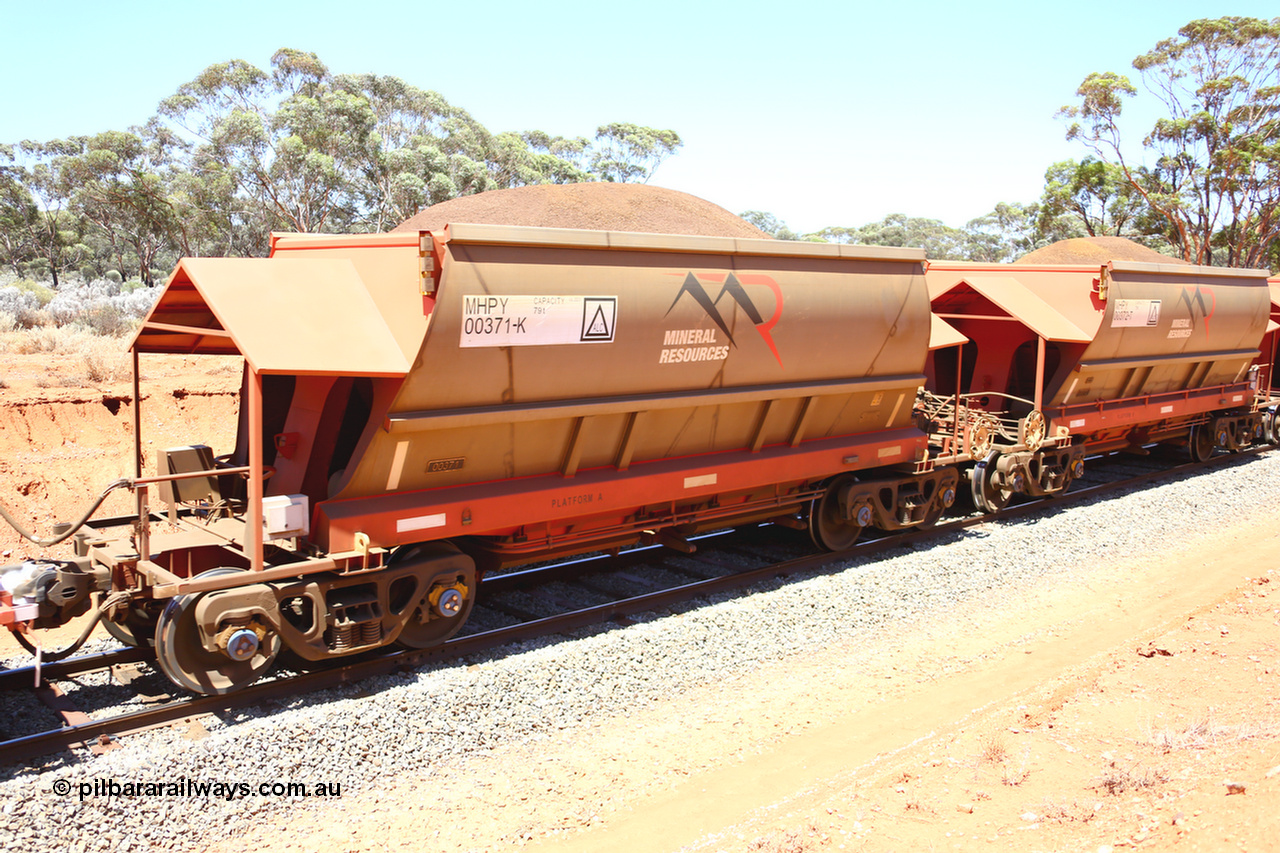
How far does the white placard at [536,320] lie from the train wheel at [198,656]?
258 cm

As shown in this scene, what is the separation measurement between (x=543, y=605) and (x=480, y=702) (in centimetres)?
209

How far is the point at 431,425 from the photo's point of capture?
7.13m

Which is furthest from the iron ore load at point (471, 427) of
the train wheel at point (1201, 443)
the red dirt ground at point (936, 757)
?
the train wheel at point (1201, 443)

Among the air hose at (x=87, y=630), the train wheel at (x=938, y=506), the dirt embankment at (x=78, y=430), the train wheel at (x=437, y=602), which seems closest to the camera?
the air hose at (x=87, y=630)

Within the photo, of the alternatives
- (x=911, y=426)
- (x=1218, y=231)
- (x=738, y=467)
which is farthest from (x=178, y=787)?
(x=1218, y=231)

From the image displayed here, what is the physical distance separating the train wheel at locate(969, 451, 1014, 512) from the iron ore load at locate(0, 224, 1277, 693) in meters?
1.54

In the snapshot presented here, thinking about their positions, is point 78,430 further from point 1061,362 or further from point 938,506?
point 1061,362

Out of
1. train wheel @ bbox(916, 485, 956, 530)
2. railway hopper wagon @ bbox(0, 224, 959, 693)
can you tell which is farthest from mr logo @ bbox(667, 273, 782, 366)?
train wheel @ bbox(916, 485, 956, 530)

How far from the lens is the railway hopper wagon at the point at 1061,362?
512 inches

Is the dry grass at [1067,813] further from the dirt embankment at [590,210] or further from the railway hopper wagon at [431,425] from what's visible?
the dirt embankment at [590,210]

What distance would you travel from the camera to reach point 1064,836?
4926 mm

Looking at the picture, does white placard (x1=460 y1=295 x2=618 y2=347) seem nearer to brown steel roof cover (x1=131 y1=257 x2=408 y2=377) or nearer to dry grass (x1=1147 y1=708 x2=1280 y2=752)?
brown steel roof cover (x1=131 y1=257 x2=408 y2=377)

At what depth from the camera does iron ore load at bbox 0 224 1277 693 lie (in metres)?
6.55

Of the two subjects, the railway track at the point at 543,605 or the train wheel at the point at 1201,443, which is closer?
the railway track at the point at 543,605
